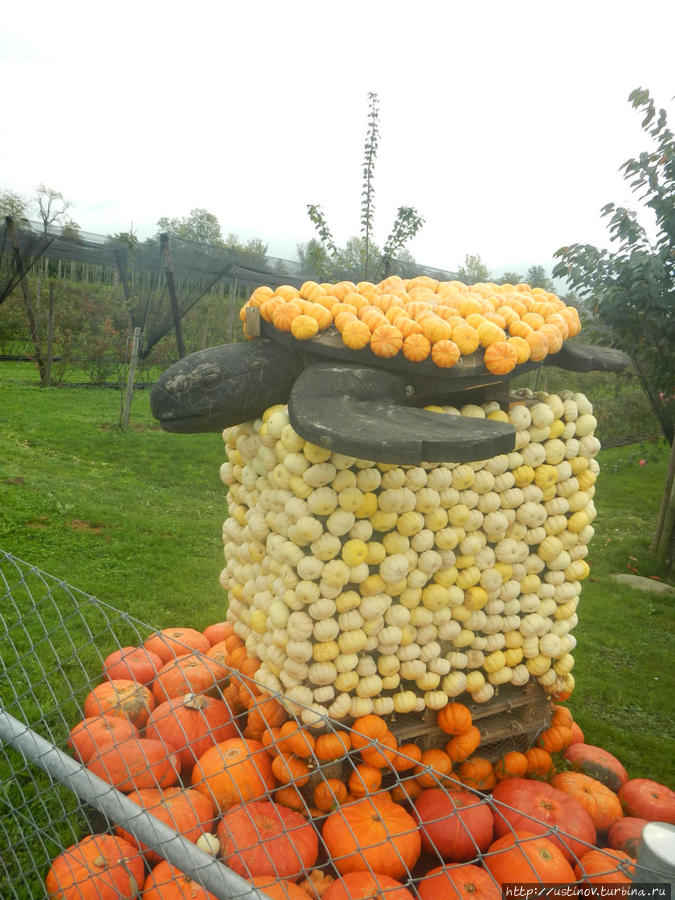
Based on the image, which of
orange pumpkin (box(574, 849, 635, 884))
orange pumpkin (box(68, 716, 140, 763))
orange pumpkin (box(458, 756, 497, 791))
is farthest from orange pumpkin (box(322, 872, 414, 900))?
orange pumpkin (box(68, 716, 140, 763))

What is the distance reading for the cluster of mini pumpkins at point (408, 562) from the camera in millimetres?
2678

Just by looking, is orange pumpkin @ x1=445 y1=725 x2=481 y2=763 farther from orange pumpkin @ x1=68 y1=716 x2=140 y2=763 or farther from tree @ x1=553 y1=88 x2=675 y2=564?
tree @ x1=553 y1=88 x2=675 y2=564

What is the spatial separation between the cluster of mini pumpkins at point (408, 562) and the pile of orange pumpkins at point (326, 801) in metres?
0.21

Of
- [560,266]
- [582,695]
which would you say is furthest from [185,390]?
[560,266]

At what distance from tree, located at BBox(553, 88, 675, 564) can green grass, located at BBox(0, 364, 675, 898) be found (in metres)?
1.70

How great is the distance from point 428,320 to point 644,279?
4.17 metres

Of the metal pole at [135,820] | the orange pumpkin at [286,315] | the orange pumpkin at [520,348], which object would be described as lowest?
the metal pole at [135,820]

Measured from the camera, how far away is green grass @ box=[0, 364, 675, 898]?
329 cm

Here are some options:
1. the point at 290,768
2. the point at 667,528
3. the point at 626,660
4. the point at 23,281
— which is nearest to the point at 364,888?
the point at 290,768

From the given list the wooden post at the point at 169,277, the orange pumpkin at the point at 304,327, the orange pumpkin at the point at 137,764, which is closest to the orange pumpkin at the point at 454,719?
the orange pumpkin at the point at 137,764

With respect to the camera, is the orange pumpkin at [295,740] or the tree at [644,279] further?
the tree at [644,279]

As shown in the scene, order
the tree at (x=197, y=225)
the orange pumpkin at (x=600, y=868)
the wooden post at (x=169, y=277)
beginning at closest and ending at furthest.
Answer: the orange pumpkin at (x=600, y=868) < the wooden post at (x=169, y=277) < the tree at (x=197, y=225)

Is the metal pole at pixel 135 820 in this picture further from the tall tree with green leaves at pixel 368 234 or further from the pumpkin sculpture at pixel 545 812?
the tall tree with green leaves at pixel 368 234

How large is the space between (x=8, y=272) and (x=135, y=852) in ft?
44.1
